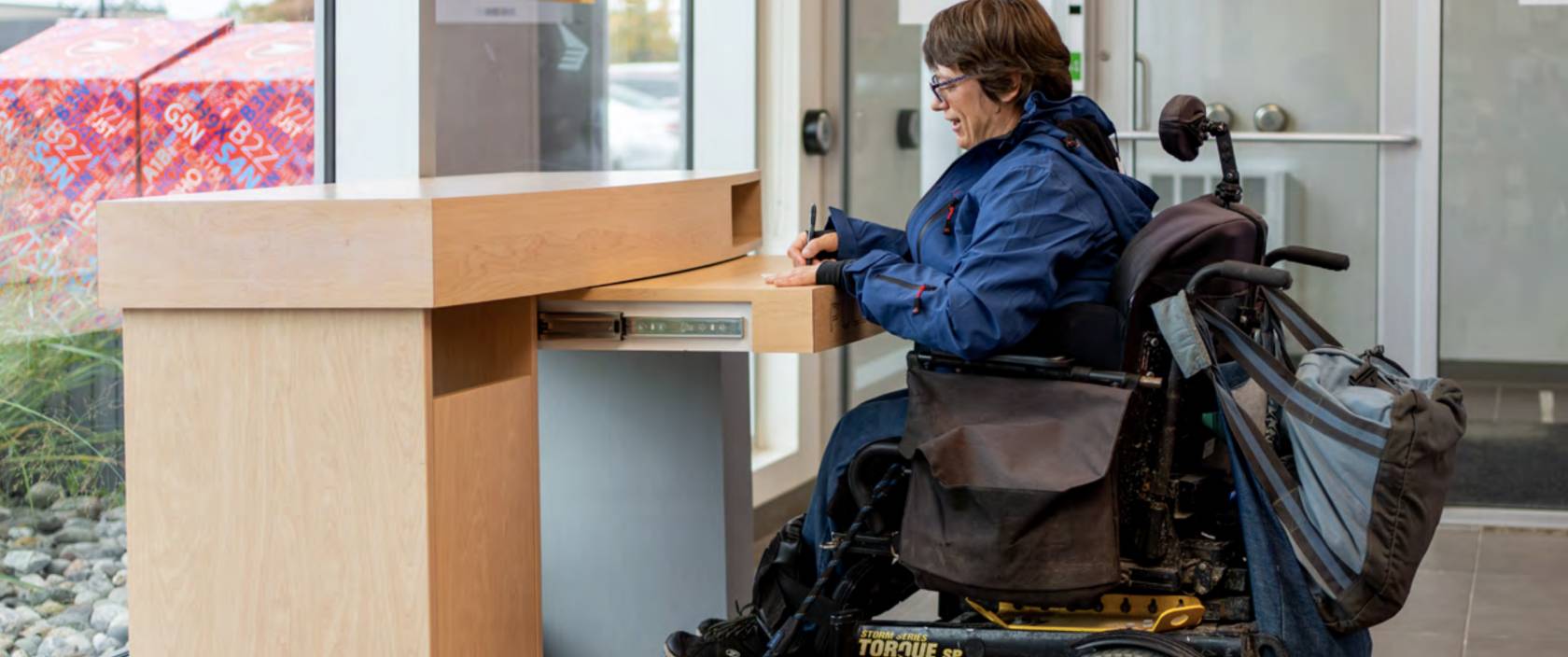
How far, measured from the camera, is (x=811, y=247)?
9.63 ft

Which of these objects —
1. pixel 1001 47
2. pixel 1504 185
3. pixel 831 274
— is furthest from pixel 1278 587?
pixel 1504 185

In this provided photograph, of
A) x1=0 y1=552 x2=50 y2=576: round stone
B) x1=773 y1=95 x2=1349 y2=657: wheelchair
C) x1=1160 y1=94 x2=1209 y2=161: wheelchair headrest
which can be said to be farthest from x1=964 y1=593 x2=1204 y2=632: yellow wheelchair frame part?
x1=0 y1=552 x2=50 y2=576: round stone

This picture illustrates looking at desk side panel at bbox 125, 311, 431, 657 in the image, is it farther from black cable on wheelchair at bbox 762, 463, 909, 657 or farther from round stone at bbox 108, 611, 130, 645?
round stone at bbox 108, 611, 130, 645

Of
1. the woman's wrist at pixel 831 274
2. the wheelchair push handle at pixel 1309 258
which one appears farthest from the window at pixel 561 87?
the wheelchair push handle at pixel 1309 258

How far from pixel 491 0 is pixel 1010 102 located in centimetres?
142

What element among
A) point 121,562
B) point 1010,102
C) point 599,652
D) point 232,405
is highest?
point 1010,102

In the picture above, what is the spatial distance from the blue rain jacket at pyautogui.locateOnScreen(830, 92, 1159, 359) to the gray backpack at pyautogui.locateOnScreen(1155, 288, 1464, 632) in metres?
0.18

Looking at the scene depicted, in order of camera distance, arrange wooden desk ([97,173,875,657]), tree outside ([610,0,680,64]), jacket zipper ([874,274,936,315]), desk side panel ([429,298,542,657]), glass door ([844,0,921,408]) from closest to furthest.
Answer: wooden desk ([97,173,875,657]) < desk side panel ([429,298,542,657]) < jacket zipper ([874,274,936,315]) < tree outside ([610,0,680,64]) < glass door ([844,0,921,408])

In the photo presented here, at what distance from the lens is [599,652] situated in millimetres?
3217

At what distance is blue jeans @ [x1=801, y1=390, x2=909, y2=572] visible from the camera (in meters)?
2.64

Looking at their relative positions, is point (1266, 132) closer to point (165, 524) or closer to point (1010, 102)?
point (1010, 102)

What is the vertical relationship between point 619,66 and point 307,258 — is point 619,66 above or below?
above

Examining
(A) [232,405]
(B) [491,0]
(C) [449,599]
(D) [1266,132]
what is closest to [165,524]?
(A) [232,405]

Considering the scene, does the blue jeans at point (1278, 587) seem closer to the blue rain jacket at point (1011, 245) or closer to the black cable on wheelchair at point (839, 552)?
the blue rain jacket at point (1011, 245)
